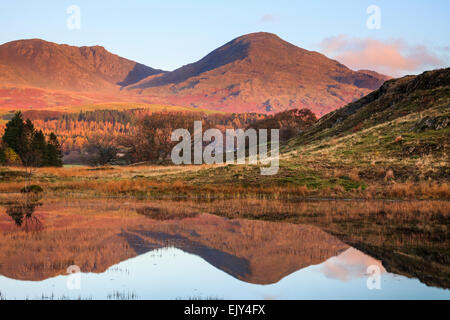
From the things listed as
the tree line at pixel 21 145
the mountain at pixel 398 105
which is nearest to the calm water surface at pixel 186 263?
the mountain at pixel 398 105

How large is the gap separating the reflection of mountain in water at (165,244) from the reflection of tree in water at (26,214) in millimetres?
599

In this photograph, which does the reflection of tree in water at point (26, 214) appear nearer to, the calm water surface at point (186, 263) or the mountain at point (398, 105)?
the calm water surface at point (186, 263)

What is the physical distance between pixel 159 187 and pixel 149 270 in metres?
28.3

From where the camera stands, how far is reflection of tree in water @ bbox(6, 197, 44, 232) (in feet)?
75.1

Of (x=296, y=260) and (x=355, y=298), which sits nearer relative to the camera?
(x=355, y=298)

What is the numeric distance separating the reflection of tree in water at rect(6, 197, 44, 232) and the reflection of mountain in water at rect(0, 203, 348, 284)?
0.60 meters

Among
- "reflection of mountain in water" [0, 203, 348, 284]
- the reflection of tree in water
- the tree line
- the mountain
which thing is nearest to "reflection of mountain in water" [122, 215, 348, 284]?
"reflection of mountain in water" [0, 203, 348, 284]

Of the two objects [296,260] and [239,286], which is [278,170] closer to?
[296,260]

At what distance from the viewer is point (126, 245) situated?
717 inches

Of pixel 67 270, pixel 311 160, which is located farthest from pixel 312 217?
pixel 311 160

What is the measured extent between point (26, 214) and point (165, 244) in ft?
41.0

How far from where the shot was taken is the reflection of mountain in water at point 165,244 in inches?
583

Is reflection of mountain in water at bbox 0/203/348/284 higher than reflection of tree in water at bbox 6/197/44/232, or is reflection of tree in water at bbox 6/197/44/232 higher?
reflection of mountain in water at bbox 0/203/348/284

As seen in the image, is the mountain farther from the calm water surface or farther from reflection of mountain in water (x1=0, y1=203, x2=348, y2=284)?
the calm water surface
